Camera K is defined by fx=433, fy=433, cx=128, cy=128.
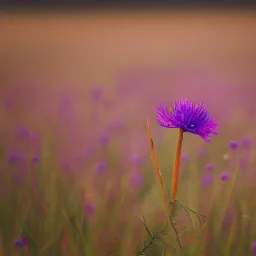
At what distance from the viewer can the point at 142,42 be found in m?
1.09

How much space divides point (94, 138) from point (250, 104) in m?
0.35

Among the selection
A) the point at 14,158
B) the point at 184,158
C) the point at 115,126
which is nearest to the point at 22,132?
the point at 14,158

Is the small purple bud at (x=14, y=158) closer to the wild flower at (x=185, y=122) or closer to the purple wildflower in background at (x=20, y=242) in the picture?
the purple wildflower in background at (x=20, y=242)

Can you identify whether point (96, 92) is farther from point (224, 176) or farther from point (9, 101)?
point (224, 176)

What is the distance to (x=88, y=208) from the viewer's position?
75 cm

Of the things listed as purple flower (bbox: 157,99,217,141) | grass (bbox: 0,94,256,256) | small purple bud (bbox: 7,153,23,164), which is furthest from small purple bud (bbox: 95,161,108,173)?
purple flower (bbox: 157,99,217,141)

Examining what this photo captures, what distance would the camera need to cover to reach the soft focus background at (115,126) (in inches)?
28.7

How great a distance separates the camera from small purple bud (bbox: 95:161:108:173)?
2.68ft

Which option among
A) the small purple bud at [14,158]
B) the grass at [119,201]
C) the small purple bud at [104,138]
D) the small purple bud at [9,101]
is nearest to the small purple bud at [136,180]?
the grass at [119,201]

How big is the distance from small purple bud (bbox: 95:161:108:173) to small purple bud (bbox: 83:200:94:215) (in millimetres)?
77

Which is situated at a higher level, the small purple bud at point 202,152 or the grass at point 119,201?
the small purple bud at point 202,152

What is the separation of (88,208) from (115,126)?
0.69 ft

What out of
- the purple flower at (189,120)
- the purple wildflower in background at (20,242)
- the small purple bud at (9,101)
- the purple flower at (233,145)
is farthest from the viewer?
the small purple bud at (9,101)

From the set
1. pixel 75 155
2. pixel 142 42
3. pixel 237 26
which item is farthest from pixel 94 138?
pixel 237 26
